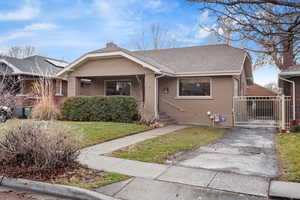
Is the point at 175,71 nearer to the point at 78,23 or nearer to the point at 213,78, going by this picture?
the point at 213,78

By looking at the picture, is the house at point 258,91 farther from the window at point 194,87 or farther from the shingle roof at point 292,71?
the shingle roof at point 292,71

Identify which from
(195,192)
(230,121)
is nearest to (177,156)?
(195,192)

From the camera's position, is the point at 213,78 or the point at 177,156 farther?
the point at 213,78

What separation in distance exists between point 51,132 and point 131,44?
30690 mm

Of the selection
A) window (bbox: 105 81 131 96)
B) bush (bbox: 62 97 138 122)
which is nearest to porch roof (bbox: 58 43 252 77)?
bush (bbox: 62 97 138 122)

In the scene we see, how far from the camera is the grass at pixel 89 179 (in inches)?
169

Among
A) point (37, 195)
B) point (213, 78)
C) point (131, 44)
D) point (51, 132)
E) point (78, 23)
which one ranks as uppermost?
point (131, 44)

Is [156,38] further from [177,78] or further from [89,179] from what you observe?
[89,179]

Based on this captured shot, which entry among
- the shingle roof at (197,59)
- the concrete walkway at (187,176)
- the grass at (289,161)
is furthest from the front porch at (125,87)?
the concrete walkway at (187,176)

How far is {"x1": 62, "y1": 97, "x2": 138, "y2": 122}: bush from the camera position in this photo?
43.7 feet

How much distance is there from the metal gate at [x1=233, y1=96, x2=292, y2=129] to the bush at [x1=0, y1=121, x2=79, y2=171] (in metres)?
10.1

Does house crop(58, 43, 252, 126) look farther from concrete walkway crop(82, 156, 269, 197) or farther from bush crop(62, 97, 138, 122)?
concrete walkway crop(82, 156, 269, 197)

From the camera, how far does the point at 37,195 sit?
416 cm

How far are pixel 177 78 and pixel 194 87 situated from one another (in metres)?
1.19
